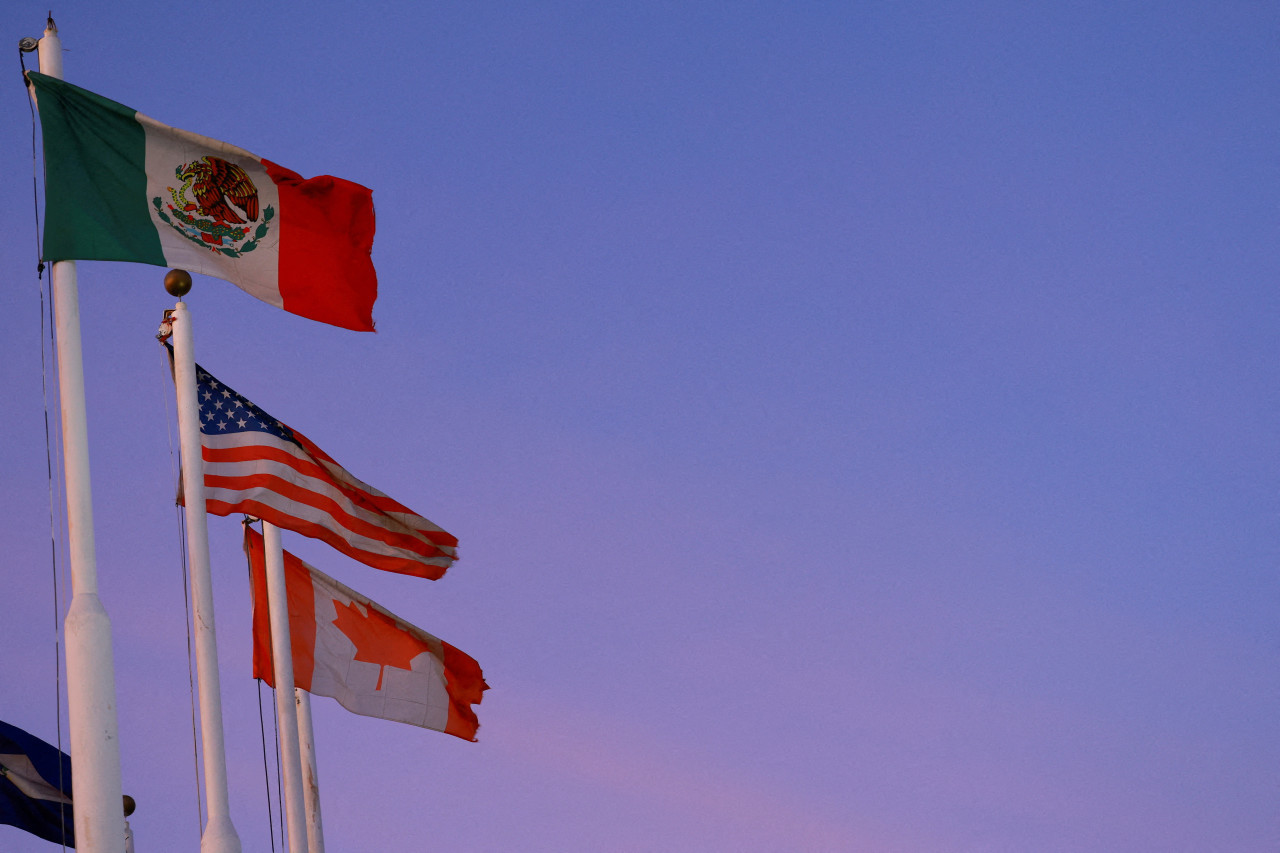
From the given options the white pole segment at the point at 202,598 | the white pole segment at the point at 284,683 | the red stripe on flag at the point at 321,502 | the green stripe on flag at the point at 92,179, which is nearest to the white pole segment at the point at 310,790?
the white pole segment at the point at 284,683

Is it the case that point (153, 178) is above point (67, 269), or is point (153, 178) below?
above

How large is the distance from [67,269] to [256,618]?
7.30 metres

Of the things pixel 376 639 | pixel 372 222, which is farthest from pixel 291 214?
pixel 376 639

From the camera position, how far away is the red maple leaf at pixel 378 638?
20156 mm

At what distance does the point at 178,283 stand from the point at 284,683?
5740mm

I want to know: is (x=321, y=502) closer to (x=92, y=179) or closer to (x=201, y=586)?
(x=201, y=586)

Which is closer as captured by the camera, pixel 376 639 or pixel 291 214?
pixel 291 214

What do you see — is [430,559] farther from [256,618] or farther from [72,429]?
[72,429]

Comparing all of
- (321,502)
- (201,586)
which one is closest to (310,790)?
(321,502)

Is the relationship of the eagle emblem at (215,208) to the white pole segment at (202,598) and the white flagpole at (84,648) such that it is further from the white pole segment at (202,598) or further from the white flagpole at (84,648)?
the white flagpole at (84,648)

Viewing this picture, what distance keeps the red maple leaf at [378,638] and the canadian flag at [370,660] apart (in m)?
0.01

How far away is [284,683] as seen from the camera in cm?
1769

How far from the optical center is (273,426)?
16891mm

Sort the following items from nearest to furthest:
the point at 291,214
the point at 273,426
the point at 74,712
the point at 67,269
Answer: the point at 74,712 → the point at 67,269 → the point at 291,214 → the point at 273,426
